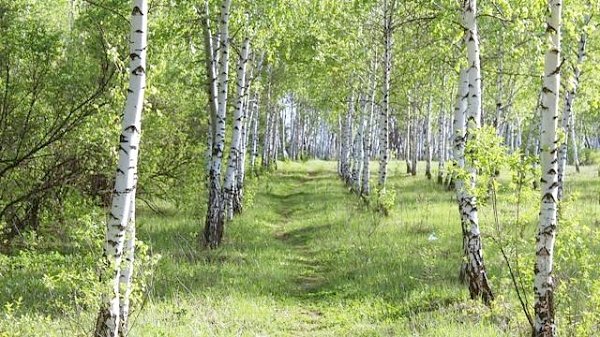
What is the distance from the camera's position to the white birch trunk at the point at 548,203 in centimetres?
582

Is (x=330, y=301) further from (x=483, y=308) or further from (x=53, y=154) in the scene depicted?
(x=53, y=154)

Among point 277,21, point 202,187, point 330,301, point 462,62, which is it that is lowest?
point 330,301

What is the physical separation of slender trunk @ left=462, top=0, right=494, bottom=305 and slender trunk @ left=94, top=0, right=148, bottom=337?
15.2 ft

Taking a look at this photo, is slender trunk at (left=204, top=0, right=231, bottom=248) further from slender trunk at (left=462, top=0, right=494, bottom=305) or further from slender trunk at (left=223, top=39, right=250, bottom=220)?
slender trunk at (left=462, top=0, right=494, bottom=305)

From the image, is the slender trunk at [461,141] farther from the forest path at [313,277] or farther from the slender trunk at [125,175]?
the slender trunk at [125,175]

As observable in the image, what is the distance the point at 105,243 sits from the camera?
577 cm

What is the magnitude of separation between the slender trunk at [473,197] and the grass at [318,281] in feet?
0.87

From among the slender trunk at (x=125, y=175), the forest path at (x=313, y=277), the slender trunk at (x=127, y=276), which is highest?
the slender trunk at (x=125, y=175)

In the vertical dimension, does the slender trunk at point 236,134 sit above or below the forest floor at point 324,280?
above

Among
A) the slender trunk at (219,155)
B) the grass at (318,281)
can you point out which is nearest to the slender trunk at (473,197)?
the grass at (318,281)

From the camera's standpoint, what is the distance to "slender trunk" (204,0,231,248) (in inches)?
506

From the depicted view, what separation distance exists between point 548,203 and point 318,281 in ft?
20.0

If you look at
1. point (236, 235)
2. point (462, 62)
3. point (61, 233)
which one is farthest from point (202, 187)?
point (462, 62)

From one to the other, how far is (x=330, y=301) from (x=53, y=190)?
6.10 m
